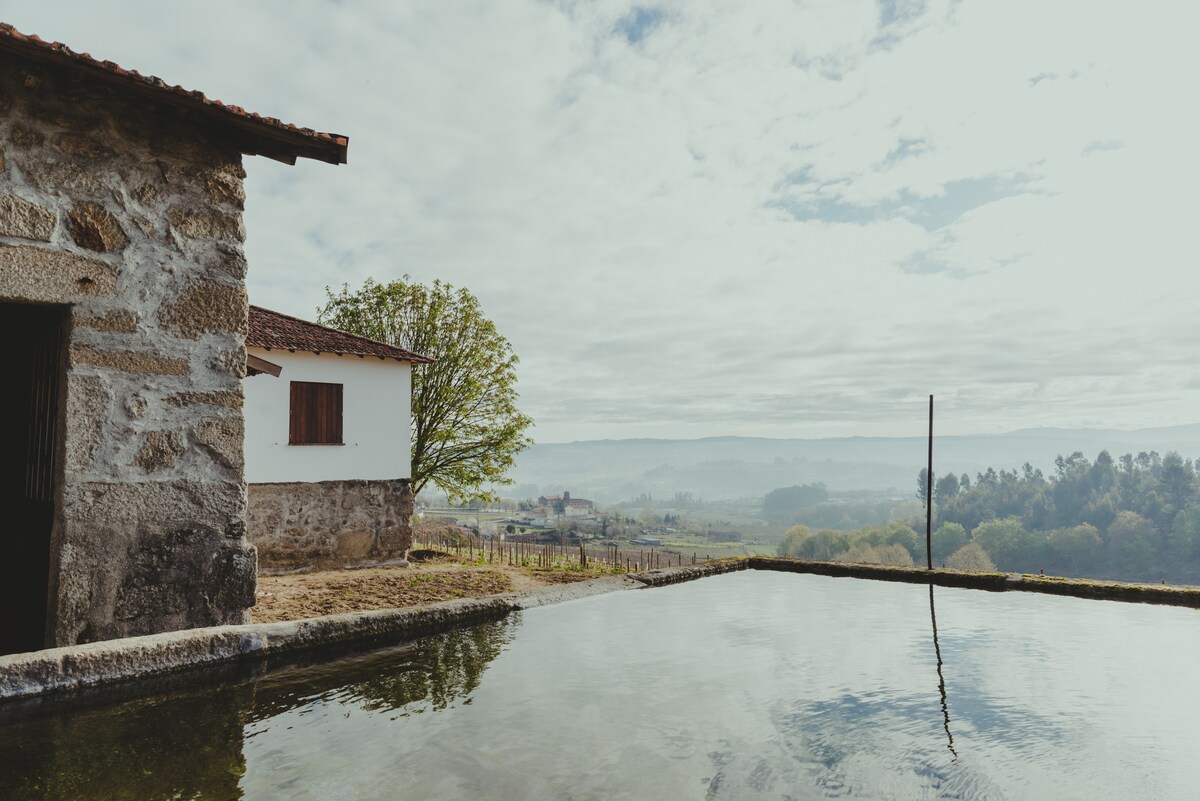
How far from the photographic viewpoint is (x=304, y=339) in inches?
412

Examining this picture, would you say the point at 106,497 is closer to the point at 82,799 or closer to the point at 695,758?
the point at 82,799

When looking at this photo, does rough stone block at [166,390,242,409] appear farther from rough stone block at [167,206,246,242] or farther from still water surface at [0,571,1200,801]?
still water surface at [0,571,1200,801]

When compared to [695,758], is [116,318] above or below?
above

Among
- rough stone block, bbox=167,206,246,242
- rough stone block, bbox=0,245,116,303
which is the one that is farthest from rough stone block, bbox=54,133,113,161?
rough stone block, bbox=0,245,116,303

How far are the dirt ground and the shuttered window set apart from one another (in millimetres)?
1998

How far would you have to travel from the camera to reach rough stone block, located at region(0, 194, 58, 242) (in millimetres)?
3482

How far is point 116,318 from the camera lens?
12.3ft

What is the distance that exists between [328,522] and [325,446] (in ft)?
3.79

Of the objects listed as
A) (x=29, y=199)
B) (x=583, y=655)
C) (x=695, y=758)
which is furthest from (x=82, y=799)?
(x=29, y=199)

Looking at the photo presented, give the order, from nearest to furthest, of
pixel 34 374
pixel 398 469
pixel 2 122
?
pixel 2 122, pixel 34 374, pixel 398 469

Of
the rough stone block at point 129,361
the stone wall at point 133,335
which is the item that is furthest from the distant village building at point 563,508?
the rough stone block at point 129,361

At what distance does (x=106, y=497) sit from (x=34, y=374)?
172 centimetres

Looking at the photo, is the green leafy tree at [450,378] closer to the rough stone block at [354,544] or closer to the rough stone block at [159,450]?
the rough stone block at [354,544]

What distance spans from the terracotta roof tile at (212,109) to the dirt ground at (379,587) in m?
3.59
